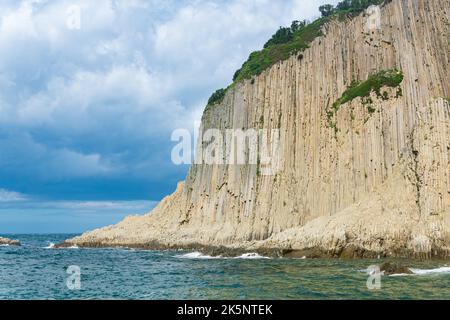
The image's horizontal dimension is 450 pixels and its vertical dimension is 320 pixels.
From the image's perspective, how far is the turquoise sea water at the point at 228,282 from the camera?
112 feet

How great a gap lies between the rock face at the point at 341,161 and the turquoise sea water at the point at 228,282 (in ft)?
29.3

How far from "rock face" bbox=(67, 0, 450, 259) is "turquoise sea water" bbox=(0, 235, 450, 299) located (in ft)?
29.3

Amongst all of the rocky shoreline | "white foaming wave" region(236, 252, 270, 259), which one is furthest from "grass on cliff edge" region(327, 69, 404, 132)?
"white foaming wave" region(236, 252, 270, 259)

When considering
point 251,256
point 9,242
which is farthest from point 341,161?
point 9,242

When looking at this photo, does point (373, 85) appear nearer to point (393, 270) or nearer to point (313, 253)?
point (313, 253)

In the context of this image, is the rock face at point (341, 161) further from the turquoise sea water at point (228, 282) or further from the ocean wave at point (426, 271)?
the ocean wave at point (426, 271)

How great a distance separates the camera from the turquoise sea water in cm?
3406

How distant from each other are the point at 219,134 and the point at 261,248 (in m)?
30.5

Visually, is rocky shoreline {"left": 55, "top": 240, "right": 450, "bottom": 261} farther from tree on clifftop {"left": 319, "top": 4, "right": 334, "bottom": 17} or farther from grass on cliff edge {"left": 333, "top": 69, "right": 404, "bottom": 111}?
tree on clifftop {"left": 319, "top": 4, "right": 334, "bottom": 17}

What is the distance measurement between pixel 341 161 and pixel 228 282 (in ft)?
134

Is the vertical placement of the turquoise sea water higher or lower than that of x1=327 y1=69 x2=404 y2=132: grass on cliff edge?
lower
